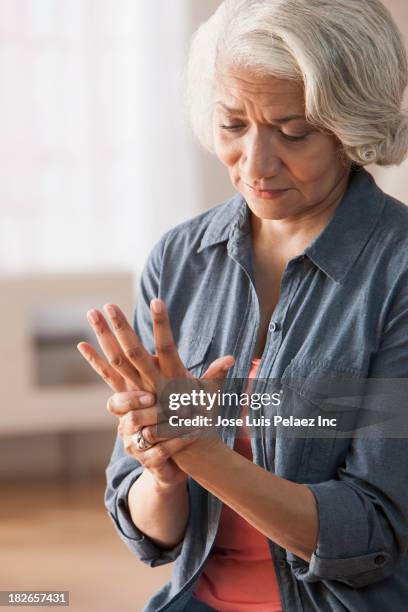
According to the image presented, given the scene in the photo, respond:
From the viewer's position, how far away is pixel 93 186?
4.19 m

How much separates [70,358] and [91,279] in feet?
1.04

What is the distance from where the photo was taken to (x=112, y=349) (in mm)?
1254

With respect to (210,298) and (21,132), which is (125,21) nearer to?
(21,132)

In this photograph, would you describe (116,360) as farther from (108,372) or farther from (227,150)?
(227,150)

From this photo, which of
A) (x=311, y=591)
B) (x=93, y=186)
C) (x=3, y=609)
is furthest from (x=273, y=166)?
(x=93, y=186)

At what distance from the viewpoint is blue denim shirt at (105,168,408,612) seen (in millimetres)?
1350

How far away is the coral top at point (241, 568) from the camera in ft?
4.66

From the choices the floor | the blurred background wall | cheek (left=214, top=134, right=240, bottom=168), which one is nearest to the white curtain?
the blurred background wall

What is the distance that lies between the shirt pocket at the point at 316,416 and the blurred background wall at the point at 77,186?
2508 millimetres

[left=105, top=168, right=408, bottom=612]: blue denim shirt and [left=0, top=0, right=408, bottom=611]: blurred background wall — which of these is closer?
[left=105, top=168, right=408, bottom=612]: blue denim shirt

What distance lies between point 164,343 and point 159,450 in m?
0.14

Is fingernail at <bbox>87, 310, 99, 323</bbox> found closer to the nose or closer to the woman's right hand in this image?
the woman's right hand

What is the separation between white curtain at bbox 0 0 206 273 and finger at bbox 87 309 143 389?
9.69 ft

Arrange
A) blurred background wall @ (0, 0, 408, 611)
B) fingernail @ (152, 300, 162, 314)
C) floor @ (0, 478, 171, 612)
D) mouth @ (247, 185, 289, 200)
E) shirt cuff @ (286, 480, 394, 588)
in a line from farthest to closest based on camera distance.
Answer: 1. blurred background wall @ (0, 0, 408, 611)
2. floor @ (0, 478, 171, 612)
3. mouth @ (247, 185, 289, 200)
4. shirt cuff @ (286, 480, 394, 588)
5. fingernail @ (152, 300, 162, 314)
